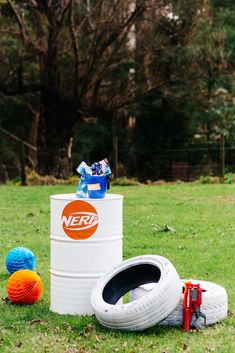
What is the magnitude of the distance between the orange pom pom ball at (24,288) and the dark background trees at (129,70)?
14.5 m

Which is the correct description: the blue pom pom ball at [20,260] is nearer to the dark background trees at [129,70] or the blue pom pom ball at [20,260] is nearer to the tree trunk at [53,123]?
the dark background trees at [129,70]

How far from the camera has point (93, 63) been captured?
22.0m

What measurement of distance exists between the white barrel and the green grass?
0.63 ft

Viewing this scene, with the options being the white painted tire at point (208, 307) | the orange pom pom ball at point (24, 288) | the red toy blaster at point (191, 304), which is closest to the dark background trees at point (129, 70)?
the orange pom pom ball at point (24, 288)

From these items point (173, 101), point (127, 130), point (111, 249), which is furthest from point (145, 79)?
point (111, 249)

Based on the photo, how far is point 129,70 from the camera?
84.7 ft

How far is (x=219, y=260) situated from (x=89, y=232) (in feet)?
9.34

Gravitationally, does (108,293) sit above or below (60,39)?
below

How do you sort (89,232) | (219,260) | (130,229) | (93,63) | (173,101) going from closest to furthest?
(89,232), (219,260), (130,229), (93,63), (173,101)

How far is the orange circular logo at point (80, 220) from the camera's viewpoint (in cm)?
573

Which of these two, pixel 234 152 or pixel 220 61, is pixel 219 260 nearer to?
pixel 234 152

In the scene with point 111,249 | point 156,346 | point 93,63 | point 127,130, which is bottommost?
point 156,346

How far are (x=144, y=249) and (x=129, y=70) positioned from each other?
57.6 feet

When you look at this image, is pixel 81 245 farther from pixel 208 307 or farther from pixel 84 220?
pixel 208 307
